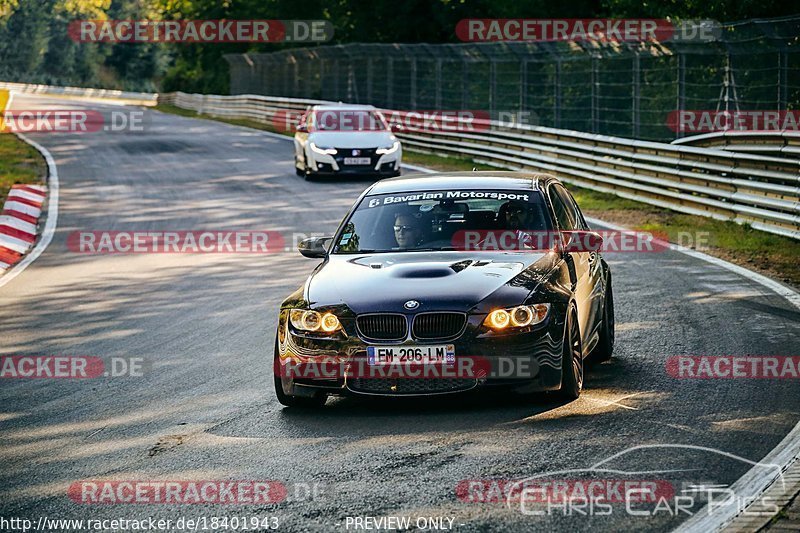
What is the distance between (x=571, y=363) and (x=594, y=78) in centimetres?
1904

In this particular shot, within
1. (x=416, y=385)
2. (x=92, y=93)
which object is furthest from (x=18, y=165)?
(x=92, y=93)

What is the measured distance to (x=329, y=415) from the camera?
→ 25.4ft

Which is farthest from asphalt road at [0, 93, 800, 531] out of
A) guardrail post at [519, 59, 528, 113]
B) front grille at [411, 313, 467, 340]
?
guardrail post at [519, 59, 528, 113]

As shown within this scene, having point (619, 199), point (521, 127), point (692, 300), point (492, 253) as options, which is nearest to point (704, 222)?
point (619, 199)

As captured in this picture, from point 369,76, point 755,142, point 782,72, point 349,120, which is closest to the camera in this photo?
point 755,142

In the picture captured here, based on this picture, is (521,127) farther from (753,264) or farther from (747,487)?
(747,487)

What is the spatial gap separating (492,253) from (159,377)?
2.58m

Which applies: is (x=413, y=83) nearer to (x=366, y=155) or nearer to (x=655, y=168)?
(x=366, y=155)

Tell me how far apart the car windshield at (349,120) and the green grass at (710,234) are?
511 centimetres

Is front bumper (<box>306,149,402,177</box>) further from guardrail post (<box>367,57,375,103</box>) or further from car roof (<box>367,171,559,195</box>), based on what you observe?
car roof (<box>367,171,559,195</box>)

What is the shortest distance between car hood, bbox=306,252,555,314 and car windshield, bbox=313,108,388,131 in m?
18.7

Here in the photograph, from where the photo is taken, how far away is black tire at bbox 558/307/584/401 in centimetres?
764

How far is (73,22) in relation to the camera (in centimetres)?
11838

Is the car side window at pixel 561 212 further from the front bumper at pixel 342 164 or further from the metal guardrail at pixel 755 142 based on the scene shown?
the front bumper at pixel 342 164
